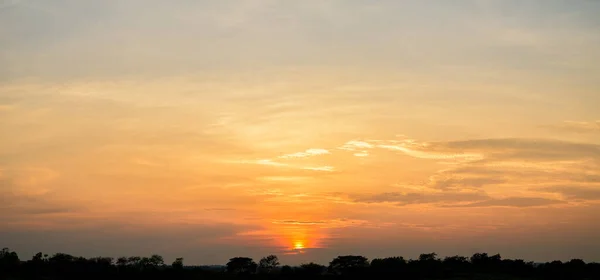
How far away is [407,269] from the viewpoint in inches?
3984

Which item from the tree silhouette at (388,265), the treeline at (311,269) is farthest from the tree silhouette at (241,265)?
the tree silhouette at (388,265)

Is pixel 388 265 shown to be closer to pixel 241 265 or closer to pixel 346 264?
pixel 346 264

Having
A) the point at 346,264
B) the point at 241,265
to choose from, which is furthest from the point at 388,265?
the point at 241,265

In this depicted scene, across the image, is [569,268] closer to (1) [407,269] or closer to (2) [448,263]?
(2) [448,263]

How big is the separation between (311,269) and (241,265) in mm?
15452

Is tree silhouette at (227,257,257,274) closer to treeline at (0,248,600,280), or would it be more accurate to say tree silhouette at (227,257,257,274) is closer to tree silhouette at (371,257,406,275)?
treeline at (0,248,600,280)

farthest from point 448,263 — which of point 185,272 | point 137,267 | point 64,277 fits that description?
point 64,277

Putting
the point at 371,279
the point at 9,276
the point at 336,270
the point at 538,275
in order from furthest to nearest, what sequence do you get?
the point at 336,270 → the point at 538,275 → the point at 371,279 → the point at 9,276

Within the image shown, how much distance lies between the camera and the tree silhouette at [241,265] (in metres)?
111

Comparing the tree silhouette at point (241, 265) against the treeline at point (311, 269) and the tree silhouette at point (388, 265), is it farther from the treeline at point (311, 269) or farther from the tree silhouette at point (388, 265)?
the tree silhouette at point (388, 265)

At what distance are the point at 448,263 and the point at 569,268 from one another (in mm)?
18915

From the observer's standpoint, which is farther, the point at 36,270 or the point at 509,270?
the point at 509,270

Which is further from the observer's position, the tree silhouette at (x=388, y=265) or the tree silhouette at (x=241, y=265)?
the tree silhouette at (x=241, y=265)

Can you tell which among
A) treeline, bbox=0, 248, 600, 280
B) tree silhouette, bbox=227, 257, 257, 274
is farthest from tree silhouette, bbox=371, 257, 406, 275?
tree silhouette, bbox=227, 257, 257, 274
